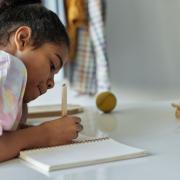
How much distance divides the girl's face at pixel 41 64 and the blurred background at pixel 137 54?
88 cm

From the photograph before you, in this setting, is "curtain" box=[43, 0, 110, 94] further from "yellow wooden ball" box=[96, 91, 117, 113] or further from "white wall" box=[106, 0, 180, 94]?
"yellow wooden ball" box=[96, 91, 117, 113]

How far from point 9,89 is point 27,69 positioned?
12 cm

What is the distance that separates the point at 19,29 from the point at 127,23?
3.41 feet

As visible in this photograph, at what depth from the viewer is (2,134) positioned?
691 mm

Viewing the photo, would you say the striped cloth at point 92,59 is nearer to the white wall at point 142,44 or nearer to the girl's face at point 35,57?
the white wall at point 142,44

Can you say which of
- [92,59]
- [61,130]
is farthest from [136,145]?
[92,59]

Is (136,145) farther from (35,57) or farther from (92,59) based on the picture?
(92,59)

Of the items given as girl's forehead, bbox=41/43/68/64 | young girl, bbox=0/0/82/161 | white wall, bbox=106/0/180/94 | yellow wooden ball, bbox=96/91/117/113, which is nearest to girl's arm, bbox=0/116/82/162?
young girl, bbox=0/0/82/161

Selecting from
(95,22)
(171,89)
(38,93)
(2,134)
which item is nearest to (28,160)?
(2,134)

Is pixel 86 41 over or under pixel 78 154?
over

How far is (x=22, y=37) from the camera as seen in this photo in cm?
79

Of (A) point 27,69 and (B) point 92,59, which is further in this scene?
(B) point 92,59

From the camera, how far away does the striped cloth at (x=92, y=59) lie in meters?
1.66

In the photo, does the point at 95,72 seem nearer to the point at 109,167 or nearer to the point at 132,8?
the point at 132,8
